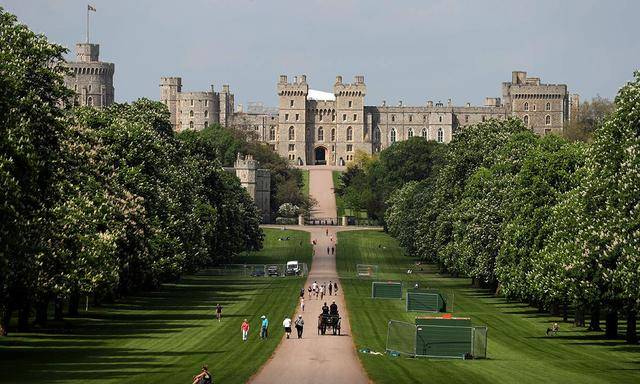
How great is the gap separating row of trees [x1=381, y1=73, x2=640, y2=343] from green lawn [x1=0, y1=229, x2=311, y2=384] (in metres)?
12.1

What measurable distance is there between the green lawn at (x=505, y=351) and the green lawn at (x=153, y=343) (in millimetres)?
4410

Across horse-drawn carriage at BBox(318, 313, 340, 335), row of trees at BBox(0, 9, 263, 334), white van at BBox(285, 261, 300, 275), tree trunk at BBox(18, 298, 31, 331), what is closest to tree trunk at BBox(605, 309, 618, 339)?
horse-drawn carriage at BBox(318, 313, 340, 335)

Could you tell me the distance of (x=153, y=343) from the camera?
6384 cm

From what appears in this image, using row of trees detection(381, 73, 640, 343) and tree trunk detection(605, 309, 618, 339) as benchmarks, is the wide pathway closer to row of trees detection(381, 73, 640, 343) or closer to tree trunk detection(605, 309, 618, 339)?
row of trees detection(381, 73, 640, 343)

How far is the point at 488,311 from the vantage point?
3423 inches

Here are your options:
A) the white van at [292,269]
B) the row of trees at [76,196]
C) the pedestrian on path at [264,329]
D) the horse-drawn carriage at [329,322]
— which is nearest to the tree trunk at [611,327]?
the horse-drawn carriage at [329,322]

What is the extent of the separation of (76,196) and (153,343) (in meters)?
11.4

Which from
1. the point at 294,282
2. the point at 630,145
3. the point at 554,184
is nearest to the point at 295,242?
the point at 294,282

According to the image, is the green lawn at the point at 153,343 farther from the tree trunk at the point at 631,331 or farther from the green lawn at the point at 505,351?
the tree trunk at the point at 631,331

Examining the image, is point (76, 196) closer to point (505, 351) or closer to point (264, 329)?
point (264, 329)

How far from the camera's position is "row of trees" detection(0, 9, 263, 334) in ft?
180

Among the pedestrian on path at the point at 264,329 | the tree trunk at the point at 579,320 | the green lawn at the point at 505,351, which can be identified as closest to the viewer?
the green lawn at the point at 505,351

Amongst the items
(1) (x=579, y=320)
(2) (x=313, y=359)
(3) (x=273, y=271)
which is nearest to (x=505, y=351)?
(2) (x=313, y=359)

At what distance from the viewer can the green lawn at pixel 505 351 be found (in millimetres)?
51906
